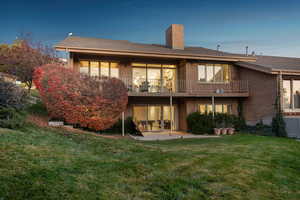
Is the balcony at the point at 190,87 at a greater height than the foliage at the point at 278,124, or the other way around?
the balcony at the point at 190,87

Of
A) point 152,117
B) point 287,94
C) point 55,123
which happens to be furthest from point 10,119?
point 287,94

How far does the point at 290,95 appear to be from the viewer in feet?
46.2

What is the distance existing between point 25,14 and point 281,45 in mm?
41284

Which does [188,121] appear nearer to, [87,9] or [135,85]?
[135,85]

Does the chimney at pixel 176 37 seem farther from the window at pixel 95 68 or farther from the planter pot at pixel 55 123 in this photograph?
the planter pot at pixel 55 123

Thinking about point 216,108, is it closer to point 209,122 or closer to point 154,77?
point 209,122

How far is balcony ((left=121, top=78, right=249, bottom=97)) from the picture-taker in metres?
14.0

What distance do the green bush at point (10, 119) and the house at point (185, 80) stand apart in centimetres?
658

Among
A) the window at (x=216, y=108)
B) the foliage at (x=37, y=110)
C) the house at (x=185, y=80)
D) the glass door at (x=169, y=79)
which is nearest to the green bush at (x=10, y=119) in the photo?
the foliage at (x=37, y=110)

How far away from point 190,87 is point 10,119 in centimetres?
1119

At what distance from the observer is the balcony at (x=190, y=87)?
550 inches

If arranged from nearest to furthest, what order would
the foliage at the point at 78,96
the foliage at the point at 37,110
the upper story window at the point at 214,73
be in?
the foliage at the point at 78,96 < the foliage at the point at 37,110 < the upper story window at the point at 214,73

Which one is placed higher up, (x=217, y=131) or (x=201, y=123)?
(x=201, y=123)

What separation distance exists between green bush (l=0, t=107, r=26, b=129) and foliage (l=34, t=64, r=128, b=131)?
2569 mm
